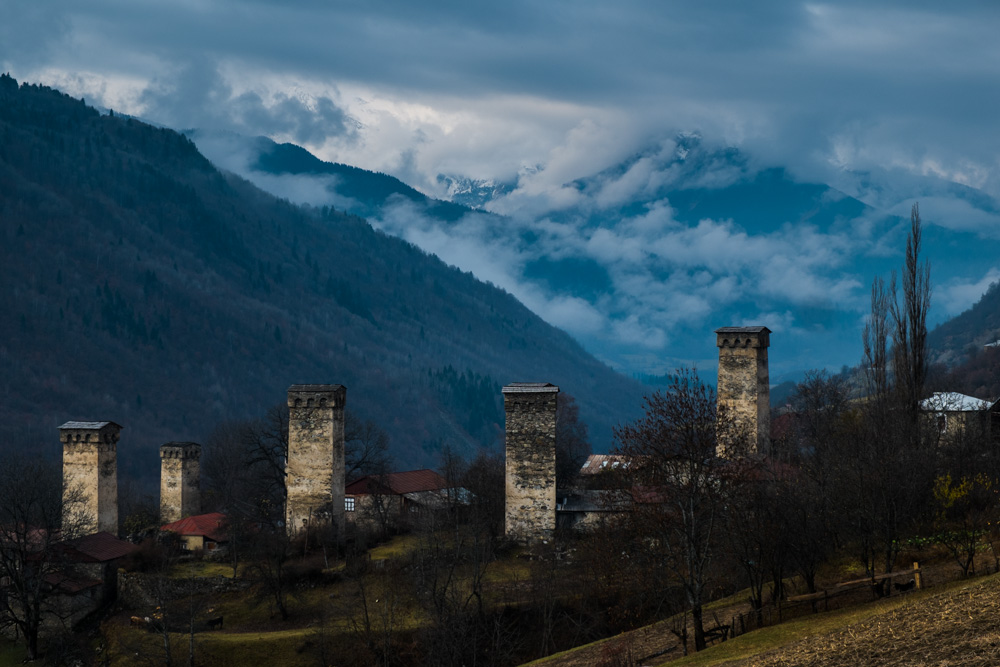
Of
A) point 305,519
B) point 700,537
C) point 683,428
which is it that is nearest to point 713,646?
point 700,537

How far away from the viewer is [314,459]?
135 feet

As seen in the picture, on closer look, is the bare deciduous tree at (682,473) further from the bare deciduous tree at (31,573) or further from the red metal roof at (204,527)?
the bare deciduous tree at (31,573)

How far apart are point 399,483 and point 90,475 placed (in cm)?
1534

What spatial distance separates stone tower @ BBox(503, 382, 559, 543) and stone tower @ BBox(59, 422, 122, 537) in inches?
826

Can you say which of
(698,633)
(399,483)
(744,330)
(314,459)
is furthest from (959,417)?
(314,459)

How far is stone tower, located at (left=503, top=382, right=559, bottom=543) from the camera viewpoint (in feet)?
127

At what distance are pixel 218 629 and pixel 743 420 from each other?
22.4 meters

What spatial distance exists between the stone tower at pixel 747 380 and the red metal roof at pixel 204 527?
23988 mm

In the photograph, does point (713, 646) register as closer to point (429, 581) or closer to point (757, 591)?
point (757, 591)

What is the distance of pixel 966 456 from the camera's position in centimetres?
3738

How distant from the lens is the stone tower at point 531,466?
127 feet

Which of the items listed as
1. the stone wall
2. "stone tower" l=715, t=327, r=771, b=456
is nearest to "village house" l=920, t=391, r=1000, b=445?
"stone tower" l=715, t=327, r=771, b=456

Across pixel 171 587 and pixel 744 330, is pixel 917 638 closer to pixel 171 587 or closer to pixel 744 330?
pixel 744 330

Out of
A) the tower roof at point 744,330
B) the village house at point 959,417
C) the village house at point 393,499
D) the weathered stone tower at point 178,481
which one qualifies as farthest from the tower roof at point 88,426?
the village house at point 959,417
